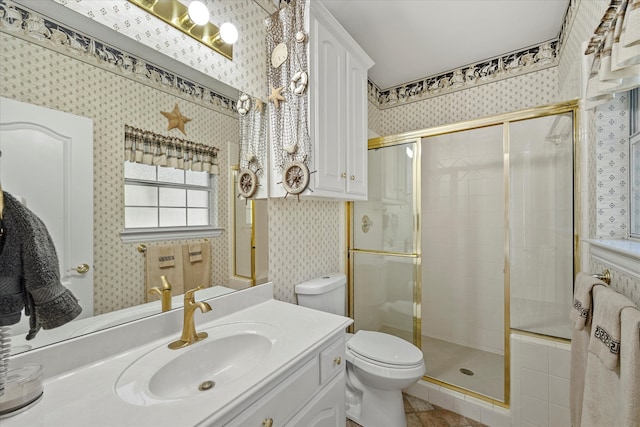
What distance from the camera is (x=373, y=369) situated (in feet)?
5.00

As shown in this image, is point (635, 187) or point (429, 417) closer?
point (635, 187)

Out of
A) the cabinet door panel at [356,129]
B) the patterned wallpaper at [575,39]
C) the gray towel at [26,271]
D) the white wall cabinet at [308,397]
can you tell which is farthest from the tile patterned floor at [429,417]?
the patterned wallpaper at [575,39]

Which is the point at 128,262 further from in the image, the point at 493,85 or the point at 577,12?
the point at 493,85

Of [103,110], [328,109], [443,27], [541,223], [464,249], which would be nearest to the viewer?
[103,110]

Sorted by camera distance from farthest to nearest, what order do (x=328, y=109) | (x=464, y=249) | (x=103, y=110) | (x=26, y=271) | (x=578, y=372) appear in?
1. (x=464, y=249)
2. (x=328, y=109)
3. (x=578, y=372)
4. (x=103, y=110)
5. (x=26, y=271)

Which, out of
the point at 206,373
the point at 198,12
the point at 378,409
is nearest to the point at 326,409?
the point at 206,373

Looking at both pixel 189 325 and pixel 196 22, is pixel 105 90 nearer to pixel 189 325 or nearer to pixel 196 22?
pixel 196 22

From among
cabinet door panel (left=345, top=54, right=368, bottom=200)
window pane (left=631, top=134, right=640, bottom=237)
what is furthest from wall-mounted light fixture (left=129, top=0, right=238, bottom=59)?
window pane (left=631, top=134, right=640, bottom=237)

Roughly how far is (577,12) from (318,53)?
1.48 meters

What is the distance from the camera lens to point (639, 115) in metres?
1.06

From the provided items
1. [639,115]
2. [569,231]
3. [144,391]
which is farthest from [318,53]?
[569,231]

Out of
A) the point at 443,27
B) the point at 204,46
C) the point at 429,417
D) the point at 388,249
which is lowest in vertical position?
the point at 429,417

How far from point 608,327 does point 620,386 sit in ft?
0.51

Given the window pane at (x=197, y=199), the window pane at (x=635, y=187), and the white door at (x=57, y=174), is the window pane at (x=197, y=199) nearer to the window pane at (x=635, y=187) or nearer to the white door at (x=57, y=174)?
the white door at (x=57, y=174)
